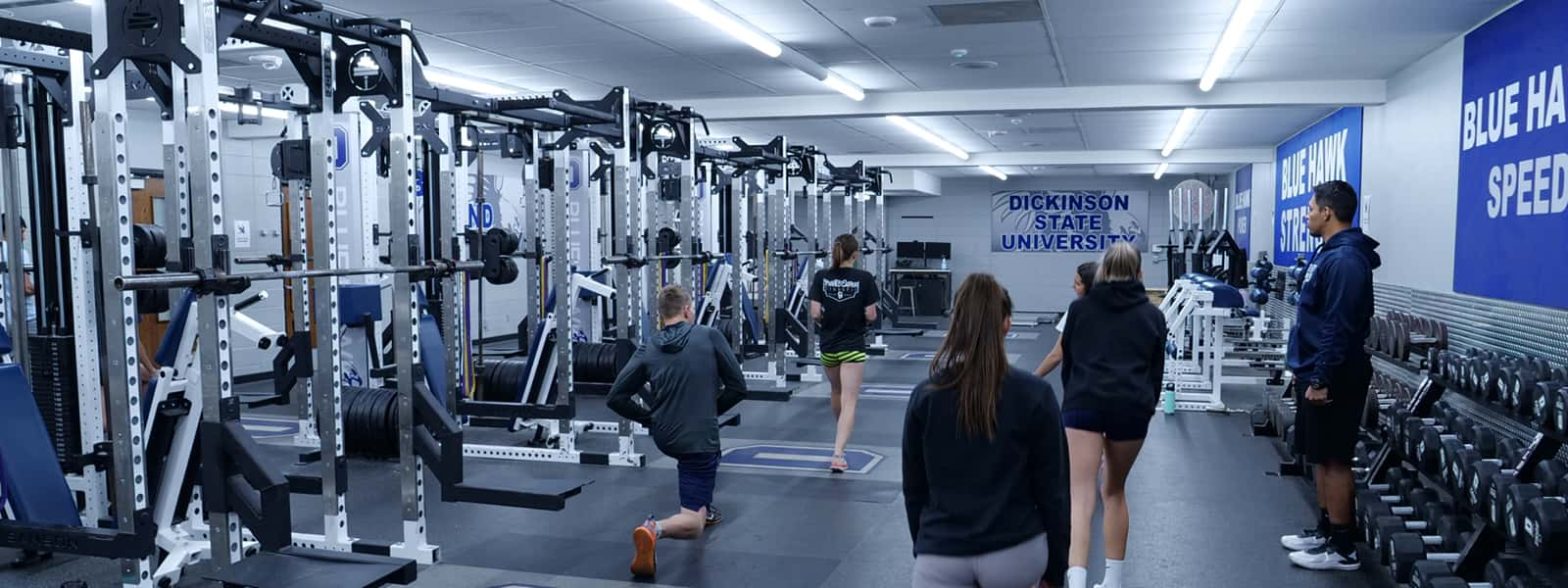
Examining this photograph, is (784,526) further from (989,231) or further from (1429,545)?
(989,231)

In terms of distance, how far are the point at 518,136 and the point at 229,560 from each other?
12.3ft

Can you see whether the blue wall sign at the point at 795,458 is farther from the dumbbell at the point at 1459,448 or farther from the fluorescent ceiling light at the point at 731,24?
the dumbbell at the point at 1459,448

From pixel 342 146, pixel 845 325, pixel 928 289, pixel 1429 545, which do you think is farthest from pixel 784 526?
pixel 928 289

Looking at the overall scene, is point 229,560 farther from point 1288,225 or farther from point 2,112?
point 1288,225

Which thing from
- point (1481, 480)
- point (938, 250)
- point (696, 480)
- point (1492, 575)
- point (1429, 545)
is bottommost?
point (1429, 545)

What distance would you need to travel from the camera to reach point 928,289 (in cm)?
1795

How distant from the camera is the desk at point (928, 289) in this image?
17.9m

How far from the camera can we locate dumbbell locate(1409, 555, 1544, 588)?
3.11 meters

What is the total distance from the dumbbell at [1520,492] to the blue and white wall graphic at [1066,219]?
52.4ft

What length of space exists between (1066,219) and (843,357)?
14.8 metres

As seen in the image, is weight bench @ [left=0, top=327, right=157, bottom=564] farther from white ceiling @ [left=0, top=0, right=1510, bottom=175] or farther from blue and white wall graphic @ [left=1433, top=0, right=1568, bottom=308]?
blue and white wall graphic @ [left=1433, top=0, right=1568, bottom=308]

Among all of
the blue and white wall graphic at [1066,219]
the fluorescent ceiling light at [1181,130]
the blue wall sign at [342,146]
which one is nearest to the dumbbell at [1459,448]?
the fluorescent ceiling light at [1181,130]

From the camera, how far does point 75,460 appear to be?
3.81 metres

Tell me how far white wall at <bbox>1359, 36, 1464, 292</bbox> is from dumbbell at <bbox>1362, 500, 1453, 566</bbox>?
2806 millimetres
